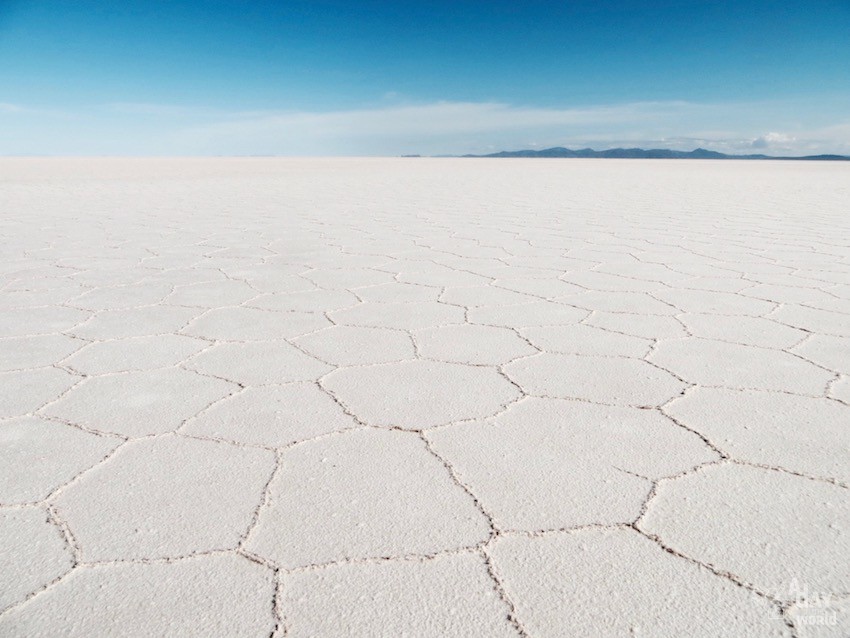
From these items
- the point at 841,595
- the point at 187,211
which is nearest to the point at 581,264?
the point at 841,595

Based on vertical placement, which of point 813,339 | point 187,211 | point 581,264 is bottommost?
point 187,211

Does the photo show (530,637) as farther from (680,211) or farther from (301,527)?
(680,211)

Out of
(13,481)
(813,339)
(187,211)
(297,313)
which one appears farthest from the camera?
(187,211)

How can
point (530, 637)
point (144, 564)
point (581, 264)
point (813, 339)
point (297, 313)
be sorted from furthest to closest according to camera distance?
point (581, 264) < point (297, 313) < point (813, 339) < point (144, 564) < point (530, 637)

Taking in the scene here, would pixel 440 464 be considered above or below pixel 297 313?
above

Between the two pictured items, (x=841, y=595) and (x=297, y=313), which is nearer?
(x=841, y=595)

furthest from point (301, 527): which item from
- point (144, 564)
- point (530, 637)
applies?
point (530, 637)
